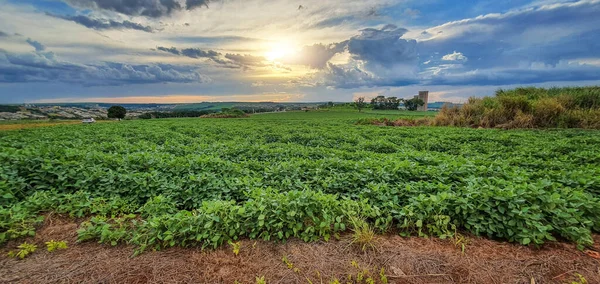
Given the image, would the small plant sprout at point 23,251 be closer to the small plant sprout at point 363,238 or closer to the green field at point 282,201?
the green field at point 282,201

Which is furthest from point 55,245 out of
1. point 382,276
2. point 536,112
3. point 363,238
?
point 536,112

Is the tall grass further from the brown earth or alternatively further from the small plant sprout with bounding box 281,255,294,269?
the small plant sprout with bounding box 281,255,294,269

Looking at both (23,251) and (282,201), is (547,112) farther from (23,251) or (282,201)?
(23,251)

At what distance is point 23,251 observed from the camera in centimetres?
288

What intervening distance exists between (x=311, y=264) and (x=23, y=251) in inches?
131

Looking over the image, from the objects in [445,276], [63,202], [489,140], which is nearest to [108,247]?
[63,202]

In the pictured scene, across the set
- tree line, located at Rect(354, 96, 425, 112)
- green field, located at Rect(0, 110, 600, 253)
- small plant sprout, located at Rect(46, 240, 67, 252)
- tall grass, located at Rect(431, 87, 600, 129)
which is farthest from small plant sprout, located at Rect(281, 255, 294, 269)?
tree line, located at Rect(354, 96, 425, 112)

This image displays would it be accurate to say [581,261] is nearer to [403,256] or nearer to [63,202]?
[403,256]

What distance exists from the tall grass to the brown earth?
18.5 meters

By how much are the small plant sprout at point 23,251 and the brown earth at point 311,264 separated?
66 mm

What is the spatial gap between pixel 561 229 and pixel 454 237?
1.24 meters

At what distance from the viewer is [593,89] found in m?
18.5

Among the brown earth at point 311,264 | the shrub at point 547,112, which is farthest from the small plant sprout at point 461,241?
the shrub at point 547,112

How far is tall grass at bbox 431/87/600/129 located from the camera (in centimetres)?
1578
